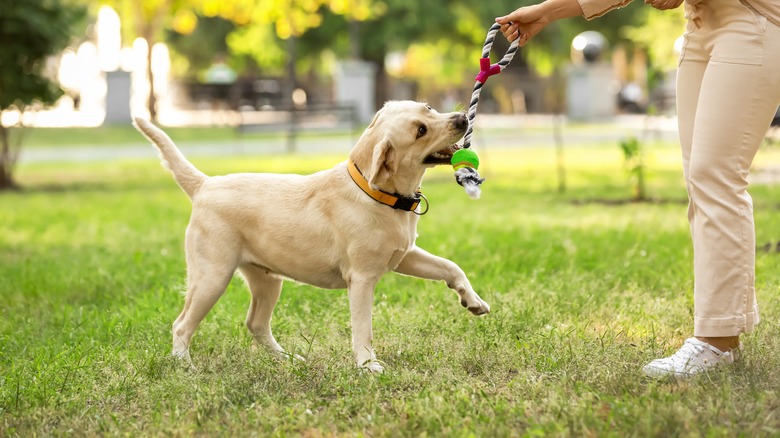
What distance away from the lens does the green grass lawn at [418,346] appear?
3988 mm

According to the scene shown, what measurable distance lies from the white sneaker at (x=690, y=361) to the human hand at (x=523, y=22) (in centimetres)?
155

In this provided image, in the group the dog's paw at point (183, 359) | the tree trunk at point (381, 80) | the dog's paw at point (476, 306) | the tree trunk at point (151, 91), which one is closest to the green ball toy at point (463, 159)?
the dog's paw at point (476, 306)

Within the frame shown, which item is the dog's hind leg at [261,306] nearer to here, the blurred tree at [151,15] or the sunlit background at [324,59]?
the sunlit background at [324,59]

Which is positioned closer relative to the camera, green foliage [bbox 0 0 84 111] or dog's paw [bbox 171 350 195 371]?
dog's paw [bbox 171 350 195 371]

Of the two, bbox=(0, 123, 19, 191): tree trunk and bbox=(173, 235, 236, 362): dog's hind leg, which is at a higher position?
bbox=(173, 235, 236, 362): dog's hind leg

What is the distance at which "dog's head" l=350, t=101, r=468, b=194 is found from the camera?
466 cm

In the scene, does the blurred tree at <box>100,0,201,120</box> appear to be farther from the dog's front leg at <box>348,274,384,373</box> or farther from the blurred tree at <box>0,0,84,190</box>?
the dog's front leg at <box>348,274,384,373</box>

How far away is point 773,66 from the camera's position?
170 inches

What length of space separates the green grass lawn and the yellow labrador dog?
13.2 inches

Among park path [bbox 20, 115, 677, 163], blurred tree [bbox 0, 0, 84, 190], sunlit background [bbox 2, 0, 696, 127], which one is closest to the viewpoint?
blurred tree [bbox 0, 0, 84, 190]

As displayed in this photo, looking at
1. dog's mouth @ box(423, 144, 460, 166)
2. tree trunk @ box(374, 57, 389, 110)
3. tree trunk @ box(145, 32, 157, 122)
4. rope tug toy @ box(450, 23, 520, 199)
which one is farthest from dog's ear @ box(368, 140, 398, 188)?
tree trunk @ box(374, 57, 389, 110)

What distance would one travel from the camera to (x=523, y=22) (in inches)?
192

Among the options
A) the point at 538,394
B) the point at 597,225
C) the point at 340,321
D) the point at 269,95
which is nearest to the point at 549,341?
the point at 538,394

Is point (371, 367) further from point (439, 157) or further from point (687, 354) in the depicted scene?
point (687, 354)
